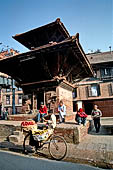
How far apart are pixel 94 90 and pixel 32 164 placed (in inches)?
898

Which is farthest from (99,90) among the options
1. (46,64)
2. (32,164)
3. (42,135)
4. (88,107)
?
(32,164)

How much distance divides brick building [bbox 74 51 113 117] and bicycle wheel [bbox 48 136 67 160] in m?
19.7

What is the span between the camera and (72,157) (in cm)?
420

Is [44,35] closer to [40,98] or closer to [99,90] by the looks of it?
[40,98]

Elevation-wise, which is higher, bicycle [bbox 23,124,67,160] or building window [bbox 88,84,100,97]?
building window [bbox 88,84,100,97]

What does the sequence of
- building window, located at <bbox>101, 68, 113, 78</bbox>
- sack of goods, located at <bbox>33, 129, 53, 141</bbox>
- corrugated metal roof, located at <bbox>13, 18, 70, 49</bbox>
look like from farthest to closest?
building window, located at <bbox>101, 68, 113, 78</bbox>, corrugated metal roof, located at <bbox>13, 18, 70, 49</bbox>, sack of goods, located at <bbox>33, 129, 53, 141</bbox>

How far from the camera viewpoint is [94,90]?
25.0 m

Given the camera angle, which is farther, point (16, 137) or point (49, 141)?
point (16, 137)

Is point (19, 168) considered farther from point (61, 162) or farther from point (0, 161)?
point (61, 162)

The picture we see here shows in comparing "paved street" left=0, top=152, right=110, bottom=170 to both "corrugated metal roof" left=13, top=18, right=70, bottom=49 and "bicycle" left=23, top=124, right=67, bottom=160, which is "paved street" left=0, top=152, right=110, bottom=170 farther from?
"corrugated metal roof" left=13, top=18, right=70, bottom=49

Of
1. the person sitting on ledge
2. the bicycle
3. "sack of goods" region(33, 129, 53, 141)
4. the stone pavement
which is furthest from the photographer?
the person sitting on ledge

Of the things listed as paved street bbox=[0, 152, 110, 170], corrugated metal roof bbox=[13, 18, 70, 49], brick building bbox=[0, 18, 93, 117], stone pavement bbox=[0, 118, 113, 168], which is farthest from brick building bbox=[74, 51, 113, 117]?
paved street bbox=[0, 152, 110, 170]

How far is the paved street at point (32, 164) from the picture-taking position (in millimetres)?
3508

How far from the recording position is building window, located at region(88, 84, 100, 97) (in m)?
24.8
